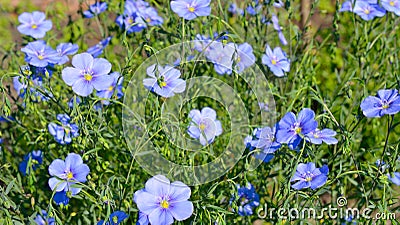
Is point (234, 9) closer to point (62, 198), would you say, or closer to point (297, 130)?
point (297, 130)

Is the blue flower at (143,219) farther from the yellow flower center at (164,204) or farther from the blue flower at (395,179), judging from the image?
the blue flower at (395,179)

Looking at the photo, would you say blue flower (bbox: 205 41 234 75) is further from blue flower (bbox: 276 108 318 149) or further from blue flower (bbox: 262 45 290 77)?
blue flower (bbox: 276 108 318 149)

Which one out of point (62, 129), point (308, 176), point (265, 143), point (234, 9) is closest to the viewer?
point (308, 176)

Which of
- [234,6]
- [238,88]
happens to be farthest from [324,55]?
[238,88]

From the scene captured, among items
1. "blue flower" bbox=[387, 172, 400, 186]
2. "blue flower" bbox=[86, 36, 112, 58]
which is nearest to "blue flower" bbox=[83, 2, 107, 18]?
"blue flower" bbox=[86, 36, 112, 58]

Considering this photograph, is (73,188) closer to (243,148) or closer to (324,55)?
(243,148)

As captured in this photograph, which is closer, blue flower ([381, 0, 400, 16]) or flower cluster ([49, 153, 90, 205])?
flower cluster ([49, 153, 90, 205])

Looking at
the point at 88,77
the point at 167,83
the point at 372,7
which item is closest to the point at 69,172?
the point at 88,77
